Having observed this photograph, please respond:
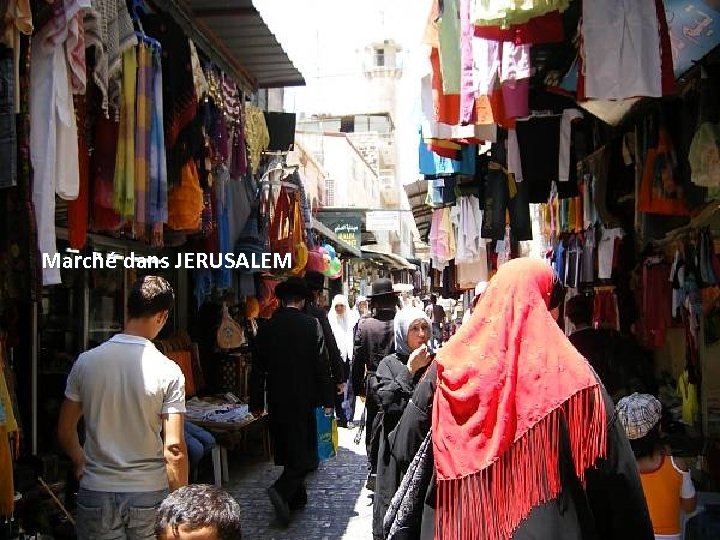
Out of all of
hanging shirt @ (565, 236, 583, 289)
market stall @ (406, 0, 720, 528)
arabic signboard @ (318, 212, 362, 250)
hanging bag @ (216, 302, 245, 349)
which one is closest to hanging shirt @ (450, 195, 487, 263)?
market stall @ (406, 0, 720, 528)

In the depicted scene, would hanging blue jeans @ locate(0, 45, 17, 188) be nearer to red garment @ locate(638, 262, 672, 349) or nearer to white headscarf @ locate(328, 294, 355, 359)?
red garment @ locate(638, 262, 672, 349)

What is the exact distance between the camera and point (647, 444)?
159 inches

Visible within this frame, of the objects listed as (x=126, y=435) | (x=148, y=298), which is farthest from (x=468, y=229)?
(x=126, y=435)

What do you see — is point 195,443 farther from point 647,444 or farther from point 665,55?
point 665,55

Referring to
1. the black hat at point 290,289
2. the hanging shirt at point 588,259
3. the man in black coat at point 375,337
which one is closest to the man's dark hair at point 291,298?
the black hat at point 290,289

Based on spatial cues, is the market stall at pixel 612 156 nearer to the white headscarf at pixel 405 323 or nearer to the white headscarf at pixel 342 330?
the white headscarf at pixel 405 323

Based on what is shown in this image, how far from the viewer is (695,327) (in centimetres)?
607

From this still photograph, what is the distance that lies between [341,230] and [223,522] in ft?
49.4

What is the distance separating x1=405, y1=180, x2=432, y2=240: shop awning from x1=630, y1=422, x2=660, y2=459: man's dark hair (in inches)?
298

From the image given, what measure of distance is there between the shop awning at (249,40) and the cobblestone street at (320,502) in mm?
4426

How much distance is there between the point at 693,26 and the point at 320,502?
5.09m

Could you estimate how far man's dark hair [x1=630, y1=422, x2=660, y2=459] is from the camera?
401 centimetres

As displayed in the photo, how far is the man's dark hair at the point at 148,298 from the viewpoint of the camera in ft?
11.7

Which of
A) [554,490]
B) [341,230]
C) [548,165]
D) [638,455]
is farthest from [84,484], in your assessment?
[341,230]
